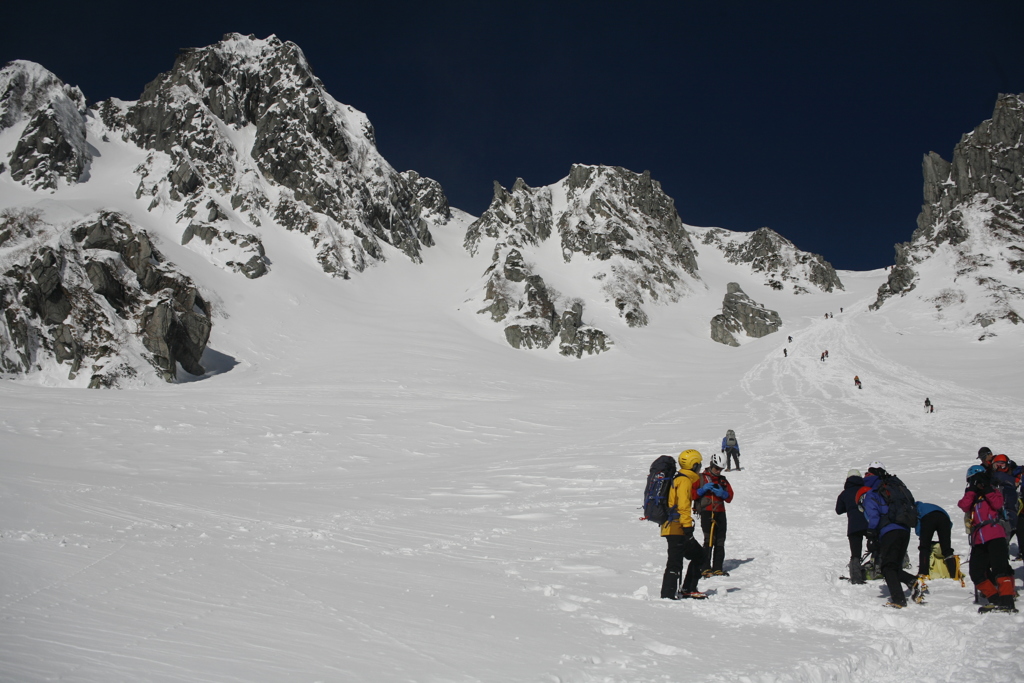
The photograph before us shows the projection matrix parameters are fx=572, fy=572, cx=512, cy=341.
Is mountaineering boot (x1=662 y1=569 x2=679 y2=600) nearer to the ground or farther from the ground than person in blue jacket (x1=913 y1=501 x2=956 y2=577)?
nearer to the ground

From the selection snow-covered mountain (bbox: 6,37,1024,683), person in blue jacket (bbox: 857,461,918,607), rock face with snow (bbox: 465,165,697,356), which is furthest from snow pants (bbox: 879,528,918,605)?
rock face with snow (bbox: 465,165,697,356)

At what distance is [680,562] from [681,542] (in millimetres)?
294

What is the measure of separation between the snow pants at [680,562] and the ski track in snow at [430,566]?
243 mm

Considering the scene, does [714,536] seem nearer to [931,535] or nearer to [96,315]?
[931,535]

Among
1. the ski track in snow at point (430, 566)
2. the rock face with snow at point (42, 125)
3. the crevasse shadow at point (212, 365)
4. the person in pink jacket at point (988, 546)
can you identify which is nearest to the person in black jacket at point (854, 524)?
the ski track in snow at point (430, 566)

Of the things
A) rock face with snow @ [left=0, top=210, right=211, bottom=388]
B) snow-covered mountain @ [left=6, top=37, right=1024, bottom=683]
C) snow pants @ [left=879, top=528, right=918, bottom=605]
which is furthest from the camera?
rock face with snow @ [left=0, top=210, right=211, bottom=388]

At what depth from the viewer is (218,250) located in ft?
216

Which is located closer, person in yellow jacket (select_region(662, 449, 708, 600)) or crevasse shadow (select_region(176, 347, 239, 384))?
person in yellow jacket (select_region(662, 449, 708, 600))

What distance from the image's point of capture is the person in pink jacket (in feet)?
18.3

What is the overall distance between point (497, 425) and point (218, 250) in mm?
54016

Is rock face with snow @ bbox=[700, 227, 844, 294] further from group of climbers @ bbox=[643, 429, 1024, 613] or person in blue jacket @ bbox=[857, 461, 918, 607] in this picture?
person in blue jacket @ bbox=[857, 461, 918, 607]

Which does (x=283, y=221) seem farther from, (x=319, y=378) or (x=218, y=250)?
(x=319, y=378)

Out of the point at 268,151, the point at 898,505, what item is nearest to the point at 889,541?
the point at 898,505

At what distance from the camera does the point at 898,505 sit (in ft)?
20.6
